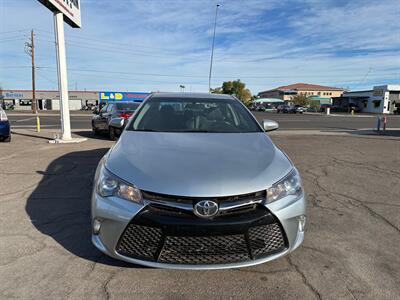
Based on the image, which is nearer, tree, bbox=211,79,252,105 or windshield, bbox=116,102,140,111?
windshield, bbox=116,102,140,111

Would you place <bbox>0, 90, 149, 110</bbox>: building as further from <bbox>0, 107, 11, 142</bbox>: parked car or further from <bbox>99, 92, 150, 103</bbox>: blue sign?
<bbox>0, 107, 11, 142</bbox>: parked car

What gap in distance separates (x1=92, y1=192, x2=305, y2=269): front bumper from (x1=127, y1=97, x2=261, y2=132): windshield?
1.43 metres

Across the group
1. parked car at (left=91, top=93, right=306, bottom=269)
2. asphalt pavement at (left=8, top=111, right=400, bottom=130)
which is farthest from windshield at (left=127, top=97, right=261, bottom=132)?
asphalt pavement at (left=8, top=111, right=400, bottom=130)

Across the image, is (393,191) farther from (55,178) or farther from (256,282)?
(55,178)

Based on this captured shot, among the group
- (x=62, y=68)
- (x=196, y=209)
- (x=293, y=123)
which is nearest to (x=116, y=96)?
(x=293, y=123)

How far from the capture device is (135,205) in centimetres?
222

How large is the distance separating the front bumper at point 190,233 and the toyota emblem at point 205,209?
0.14ft

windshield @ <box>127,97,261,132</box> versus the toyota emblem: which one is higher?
windshield @ <box>127,97,261,132</box>

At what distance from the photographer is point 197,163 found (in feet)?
8.14

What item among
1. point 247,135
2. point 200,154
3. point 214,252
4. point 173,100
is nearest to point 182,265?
point 214,252

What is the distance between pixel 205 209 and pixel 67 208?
8.53ft

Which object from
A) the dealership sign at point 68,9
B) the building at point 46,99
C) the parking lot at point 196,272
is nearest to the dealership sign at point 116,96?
the building at point 46,99

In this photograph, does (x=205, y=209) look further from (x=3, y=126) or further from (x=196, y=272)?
(x=3, y=126)

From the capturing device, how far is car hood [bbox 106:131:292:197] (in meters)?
2.23
